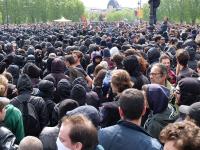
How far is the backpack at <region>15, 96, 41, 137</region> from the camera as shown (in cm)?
627

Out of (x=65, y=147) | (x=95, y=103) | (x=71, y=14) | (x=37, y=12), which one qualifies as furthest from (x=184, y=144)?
(x=71, y=14)

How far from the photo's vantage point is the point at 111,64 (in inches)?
404

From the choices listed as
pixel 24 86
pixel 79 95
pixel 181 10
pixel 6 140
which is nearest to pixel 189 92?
pixel 79 95

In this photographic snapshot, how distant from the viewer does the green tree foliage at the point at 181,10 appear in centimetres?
8488

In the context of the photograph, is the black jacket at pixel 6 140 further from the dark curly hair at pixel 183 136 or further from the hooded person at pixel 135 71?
the hooded person at pixel 135 71

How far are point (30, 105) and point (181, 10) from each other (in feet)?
284

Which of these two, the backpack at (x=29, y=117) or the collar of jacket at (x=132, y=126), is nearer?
the collar of jacket at (x=132, y=126)

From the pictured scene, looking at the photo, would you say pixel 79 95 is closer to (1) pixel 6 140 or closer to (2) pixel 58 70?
(1) pixel 6 140

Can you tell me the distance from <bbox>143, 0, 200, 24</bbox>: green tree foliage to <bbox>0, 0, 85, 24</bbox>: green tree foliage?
22367 millimetres

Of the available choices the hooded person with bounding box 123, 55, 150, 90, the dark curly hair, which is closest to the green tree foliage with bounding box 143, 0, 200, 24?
the hooded person with bounding box 123, 55, 150, 90

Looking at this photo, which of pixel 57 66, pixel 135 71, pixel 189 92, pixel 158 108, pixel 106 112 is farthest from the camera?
pixel 57 66

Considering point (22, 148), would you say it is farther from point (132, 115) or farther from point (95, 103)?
point (95, 103)

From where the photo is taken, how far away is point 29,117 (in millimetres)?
6273

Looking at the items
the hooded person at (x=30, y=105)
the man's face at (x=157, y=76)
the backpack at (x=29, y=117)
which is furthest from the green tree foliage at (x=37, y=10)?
the man's face at (x=157, y=76)
